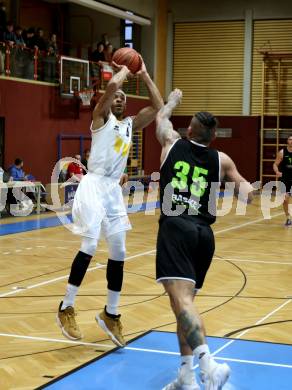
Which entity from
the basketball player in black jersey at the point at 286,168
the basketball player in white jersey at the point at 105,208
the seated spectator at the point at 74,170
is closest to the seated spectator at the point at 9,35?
the seated spectator at the point at 74,170

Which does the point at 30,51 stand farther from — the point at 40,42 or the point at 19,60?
the point at 40,42

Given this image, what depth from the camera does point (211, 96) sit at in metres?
27.5

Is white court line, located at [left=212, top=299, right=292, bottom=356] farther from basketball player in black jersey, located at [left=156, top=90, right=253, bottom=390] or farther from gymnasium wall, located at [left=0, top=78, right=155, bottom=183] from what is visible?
gymnasium wall, located at [left=0, top=78, right=155, bottom=183]

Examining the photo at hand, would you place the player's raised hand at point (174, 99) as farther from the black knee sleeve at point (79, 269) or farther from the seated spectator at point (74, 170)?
the seated spectator at point (74, 170)

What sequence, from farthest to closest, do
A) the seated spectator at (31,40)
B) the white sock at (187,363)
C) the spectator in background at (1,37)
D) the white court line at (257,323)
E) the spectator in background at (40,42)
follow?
the spectator in background at (40,42) → the seated spectator at (31,40) → the spectator in background at (1,37) → the white court line at (257,323) → the white sock at (187,363)

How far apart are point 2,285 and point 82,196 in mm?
3078

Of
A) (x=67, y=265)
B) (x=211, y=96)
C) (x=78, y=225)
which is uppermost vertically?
(x=211, y=96)

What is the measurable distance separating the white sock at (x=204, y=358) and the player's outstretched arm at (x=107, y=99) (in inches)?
91.1

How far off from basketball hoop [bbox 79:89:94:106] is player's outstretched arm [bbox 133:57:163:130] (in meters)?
14.8

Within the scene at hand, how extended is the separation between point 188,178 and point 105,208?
1.51 meters

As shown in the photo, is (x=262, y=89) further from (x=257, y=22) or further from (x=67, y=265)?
(x=67, y=265)

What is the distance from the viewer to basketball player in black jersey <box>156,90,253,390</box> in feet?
15.6

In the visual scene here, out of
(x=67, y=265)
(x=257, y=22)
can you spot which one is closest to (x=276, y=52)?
(x=257, y=22)

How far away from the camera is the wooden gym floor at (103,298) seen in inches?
232
